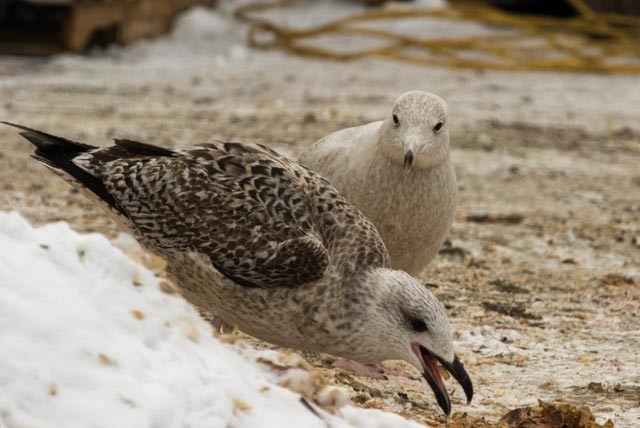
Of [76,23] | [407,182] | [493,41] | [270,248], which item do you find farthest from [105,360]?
[493,41]

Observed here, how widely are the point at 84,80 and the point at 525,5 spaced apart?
22.1 ft

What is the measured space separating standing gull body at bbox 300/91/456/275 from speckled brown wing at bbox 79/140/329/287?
0.59m

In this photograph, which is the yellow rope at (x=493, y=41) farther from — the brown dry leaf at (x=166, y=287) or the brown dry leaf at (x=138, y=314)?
the brown dry leaf at (x=138, y=314)

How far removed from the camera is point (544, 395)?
404 centimetres

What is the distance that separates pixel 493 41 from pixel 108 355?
10969 mm

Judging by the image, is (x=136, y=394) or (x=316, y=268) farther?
(x=316, y=268)

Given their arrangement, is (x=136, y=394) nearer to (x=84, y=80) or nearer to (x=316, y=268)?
(x=316, y=268)

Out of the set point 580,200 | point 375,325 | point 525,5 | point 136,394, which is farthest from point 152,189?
point 525,5

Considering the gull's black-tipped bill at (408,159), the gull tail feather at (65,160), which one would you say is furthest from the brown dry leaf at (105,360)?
the gull's black-tipped bill at (408,159)

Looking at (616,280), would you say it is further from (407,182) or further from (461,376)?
(461,376)

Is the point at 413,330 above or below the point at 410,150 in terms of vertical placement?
below

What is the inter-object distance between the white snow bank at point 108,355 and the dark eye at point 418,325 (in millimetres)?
664

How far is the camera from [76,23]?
1169cm

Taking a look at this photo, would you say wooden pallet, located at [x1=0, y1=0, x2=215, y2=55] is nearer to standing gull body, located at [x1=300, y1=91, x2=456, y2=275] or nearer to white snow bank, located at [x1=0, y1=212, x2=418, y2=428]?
standing gull body, located at [x1=300, y1=91, x2=456, y2=275]
